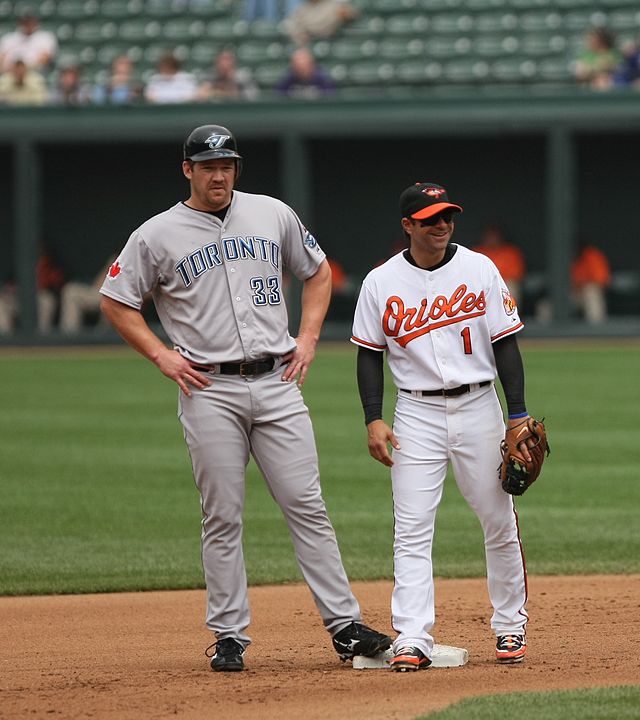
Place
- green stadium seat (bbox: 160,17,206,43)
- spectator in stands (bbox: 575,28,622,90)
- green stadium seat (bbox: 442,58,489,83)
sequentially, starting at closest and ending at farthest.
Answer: spectator in stands (bbox: 575,28,622,90)
green stadium seat (bbox: 442,58,489,83)
green stadium seat (bbox: 160,17,206,43)

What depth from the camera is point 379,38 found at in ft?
68.6

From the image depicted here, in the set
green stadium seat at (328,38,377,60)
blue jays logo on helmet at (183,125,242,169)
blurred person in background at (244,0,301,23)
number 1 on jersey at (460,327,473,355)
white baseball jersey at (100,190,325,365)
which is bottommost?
number 1 on jersey at (460,327,473,355)

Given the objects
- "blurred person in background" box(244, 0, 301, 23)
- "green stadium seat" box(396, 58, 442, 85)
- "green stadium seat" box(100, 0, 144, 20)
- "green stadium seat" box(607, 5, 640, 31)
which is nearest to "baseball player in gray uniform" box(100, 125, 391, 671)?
"green stadium seat" box(396, 58, 442, 85)

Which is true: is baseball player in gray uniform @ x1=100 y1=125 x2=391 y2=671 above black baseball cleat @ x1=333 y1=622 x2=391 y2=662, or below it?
above

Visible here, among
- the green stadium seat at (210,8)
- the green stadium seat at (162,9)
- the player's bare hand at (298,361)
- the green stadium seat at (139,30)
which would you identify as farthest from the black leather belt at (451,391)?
the green stadium seat at (162,9)

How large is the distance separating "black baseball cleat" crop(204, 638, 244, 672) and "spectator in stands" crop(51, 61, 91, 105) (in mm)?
15750

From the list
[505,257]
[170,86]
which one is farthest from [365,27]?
[505,257]

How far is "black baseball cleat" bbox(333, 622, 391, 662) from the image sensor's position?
4672mm

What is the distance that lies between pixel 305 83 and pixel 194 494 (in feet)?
37.9

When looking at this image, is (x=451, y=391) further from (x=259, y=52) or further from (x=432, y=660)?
(x=259, y=52)

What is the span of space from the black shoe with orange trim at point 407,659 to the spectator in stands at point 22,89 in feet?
53.6

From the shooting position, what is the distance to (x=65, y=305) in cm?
2109

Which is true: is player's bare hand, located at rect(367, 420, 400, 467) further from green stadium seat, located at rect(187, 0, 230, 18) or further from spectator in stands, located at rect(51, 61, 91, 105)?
green stadium seat, located at rect(187, 0, 230, 18)

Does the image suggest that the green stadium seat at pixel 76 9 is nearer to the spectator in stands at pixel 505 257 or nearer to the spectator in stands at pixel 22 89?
the spectator in stands at pixel 22 89
